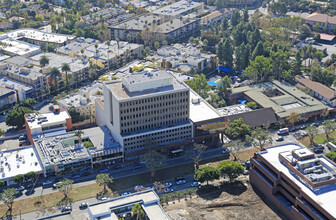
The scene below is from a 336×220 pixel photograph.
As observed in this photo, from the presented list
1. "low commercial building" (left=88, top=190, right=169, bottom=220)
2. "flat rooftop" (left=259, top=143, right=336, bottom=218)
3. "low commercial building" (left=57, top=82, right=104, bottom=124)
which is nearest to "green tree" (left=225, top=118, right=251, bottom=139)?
"flat rooftop" (left=259, top=143, right=336, bottom=218)

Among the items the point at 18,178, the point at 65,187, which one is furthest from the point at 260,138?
the point at 18,178

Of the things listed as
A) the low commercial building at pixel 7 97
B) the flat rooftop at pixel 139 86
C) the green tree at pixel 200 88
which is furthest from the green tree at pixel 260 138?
the low commercial building at pixel 7 97

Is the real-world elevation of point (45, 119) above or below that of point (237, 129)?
above

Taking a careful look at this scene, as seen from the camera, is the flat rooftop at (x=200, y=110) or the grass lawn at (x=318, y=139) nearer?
the flat rooftop at (x=200, y=110)

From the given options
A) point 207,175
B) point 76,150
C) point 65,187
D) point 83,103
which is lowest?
point 65,187

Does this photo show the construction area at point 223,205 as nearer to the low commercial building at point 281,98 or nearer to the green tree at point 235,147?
the green tree at point 235,147

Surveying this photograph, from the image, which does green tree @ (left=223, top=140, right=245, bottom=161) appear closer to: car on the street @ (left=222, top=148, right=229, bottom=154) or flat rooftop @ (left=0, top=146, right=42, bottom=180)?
car on the street @ (left=222, top=148, right=229, bottom=154)

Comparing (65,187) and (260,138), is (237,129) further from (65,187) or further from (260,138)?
(65,187)
